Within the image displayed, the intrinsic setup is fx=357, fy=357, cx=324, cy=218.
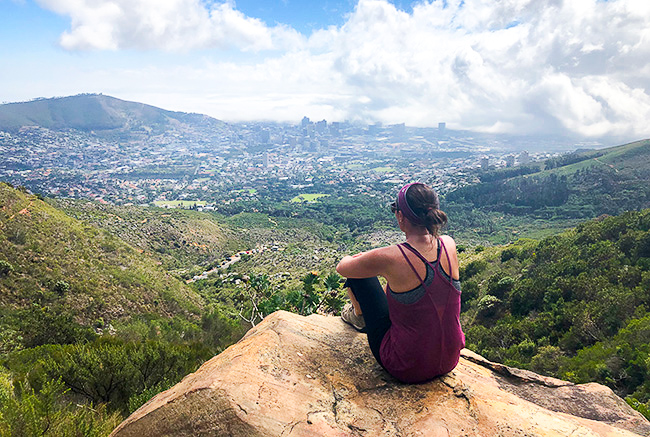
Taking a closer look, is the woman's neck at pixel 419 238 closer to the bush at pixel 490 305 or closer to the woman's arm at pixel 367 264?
the woman's arm at pixel 367 264

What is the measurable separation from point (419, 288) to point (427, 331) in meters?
0.42

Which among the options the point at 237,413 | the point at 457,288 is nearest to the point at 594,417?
the point at 457,288

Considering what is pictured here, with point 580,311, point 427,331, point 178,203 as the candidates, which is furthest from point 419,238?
point 178,203

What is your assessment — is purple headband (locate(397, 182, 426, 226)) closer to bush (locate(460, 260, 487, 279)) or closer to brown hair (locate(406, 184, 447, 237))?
brown hair (locate(406, 184, 447, 237))

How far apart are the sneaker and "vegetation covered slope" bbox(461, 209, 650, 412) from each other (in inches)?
332

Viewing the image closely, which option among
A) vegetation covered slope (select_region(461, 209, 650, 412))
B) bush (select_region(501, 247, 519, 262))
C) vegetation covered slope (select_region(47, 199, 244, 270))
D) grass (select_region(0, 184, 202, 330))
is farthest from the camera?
vegetation covered slope (select_region(47, 199, 244, 270))

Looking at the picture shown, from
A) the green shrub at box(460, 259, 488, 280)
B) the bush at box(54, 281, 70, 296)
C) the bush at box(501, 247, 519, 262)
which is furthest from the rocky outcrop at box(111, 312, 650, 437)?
the bush at box(501, 247, 519, 262)

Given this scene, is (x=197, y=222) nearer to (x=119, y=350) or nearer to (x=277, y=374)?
(x=119, y=350)

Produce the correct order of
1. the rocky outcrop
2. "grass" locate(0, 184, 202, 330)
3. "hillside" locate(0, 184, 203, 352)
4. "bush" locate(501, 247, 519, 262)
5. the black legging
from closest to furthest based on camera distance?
the rocky outcrop < the black legging < "hillside" locate(0, 184, 203, 352) < "grass" locate(0, 184, 202, 330) < "bush" locate(501, 247, 519, 262)

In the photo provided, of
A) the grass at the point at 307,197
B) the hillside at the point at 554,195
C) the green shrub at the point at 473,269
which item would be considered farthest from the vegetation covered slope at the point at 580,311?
the grass at the point at 307,197

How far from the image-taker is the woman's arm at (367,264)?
11.1ft

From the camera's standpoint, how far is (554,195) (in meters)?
102

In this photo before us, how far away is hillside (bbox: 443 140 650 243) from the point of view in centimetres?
8738

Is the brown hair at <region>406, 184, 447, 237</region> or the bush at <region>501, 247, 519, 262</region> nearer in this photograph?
the brown hair at <region>406, 184, 447, 237</region>
